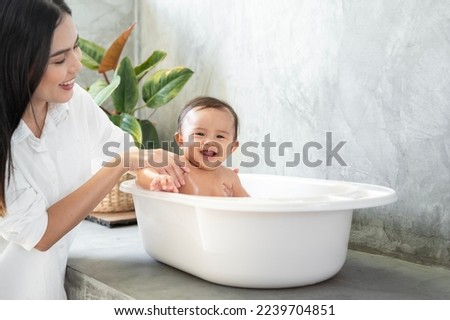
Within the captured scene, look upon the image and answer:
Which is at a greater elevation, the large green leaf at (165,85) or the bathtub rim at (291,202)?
the large green leaf at (165,85)

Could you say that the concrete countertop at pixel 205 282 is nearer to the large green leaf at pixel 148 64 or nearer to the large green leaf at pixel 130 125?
the large green leaf at pixel 130 125

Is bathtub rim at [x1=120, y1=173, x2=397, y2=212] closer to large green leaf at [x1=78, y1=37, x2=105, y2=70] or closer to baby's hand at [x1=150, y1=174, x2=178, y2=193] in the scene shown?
baby's hand at [x1=150, y1=174, x2=178, y2=193]

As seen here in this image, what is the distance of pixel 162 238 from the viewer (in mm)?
1628

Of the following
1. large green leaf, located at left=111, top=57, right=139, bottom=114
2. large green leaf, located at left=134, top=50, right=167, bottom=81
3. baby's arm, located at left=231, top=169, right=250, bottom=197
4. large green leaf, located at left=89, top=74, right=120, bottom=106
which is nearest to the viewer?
baby's arm, located at left=231, top=169, right=250, bottom=197

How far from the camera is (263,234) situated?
4.53 feet

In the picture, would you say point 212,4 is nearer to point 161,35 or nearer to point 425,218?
point 161,35

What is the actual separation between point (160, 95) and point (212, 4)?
44 cm

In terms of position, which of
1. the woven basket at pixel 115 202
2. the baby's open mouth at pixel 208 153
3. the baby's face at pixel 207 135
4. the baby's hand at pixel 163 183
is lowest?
the woven basket at pixel 115 202

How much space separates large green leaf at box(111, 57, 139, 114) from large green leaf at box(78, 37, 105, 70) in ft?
0.84

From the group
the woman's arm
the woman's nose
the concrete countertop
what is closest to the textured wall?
the concrete countertop

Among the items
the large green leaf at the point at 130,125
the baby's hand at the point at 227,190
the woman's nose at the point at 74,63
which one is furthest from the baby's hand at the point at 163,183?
the large green leaf at the point at 130,125

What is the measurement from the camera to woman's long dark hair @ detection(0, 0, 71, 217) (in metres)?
1.31

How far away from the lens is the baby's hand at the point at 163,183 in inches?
59.4

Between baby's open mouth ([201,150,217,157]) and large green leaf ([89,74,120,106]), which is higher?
large green leaf ([89,74,120,106])
